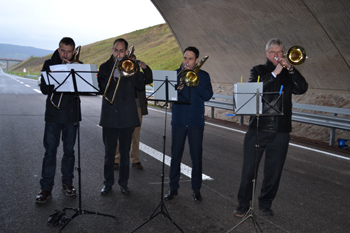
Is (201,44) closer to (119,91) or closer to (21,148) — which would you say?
(21,148)

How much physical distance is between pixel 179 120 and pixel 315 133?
6641mm

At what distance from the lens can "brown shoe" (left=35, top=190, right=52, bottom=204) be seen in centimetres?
499

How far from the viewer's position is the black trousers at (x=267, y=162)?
494cm

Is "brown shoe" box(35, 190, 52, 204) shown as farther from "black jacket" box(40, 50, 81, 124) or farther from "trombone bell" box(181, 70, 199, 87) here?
"trombone bell" box(181, 70, 199, 87)

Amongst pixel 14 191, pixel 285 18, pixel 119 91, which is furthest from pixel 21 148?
pixel 285 18

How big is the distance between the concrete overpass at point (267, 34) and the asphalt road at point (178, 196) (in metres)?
2.52

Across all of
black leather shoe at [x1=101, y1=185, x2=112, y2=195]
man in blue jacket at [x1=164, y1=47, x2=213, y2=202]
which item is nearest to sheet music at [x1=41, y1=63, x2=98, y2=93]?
man in blue jacket at [x1=164, y1=47, x2=213, y2=202]

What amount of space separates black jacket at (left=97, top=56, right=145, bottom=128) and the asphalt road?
0.87 m

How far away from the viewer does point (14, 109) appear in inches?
608

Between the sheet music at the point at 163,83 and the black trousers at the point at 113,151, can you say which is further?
the black trousers at the point at 113,151

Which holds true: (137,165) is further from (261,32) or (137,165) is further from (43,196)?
(261,32)

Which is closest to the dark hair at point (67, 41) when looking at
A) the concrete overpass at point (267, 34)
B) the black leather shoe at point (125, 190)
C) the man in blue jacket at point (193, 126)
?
the man in blue jacket at point (193, 126)

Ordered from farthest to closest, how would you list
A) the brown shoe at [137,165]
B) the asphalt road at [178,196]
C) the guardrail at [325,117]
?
the guardrail at [325,117] < the brown shoe at [137,165] < the asphalt road at [178,196]

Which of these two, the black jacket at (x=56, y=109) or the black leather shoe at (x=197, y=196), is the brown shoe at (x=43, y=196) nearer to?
the black jacket at (x=56, y=109)
